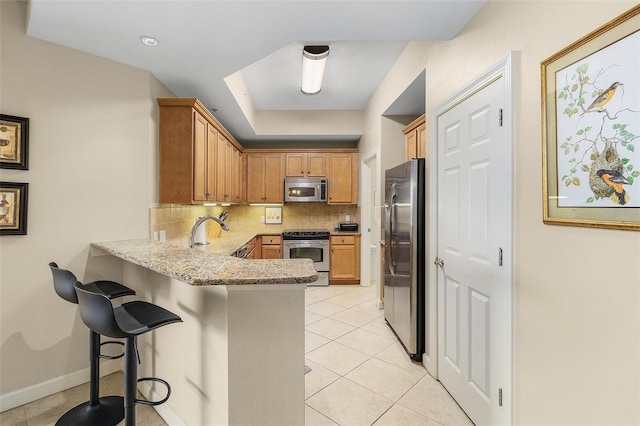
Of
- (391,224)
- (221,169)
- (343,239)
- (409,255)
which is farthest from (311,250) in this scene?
A: (409,255)

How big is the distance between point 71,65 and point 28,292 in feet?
5.52

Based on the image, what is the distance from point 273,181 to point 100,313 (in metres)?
4.20

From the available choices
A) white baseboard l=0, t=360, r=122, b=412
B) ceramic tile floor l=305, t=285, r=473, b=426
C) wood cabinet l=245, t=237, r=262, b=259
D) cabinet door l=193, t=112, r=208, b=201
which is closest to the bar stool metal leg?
ceramic tile floor l=305, t=285, r=473, b=426

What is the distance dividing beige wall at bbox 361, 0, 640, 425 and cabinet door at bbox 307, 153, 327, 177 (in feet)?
12.2

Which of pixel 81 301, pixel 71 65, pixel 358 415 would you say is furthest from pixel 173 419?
pixel 71 65

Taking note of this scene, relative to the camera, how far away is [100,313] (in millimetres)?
1306

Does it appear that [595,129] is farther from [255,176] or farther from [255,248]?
[255,176]

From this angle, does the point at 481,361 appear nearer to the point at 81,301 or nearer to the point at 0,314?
the point at 81,301

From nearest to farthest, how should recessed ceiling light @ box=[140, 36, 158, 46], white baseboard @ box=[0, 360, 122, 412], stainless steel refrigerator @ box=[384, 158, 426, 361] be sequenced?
white baseboard @ box=[0, 360, 122, 412], recessed ceiling light @ box=[140, 36, 158, 46], stainless steel refrigerator @ box=[384, 158, 426, 361]

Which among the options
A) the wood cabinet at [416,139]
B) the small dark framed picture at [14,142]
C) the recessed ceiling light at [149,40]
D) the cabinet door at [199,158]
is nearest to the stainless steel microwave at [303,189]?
the wood cabinet at [416,139]

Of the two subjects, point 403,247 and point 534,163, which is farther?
point 403,247

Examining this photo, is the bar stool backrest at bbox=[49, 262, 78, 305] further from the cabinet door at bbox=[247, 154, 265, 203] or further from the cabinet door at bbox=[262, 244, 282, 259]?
the cabinet door at bbox=[247, 154, 265, 203]

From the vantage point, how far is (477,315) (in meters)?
1.82

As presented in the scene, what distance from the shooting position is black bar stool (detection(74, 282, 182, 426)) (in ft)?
4.26
